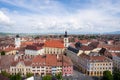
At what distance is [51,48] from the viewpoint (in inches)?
4764

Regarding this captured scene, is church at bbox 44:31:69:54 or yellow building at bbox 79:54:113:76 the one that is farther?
church at bbox 44:31:69:54

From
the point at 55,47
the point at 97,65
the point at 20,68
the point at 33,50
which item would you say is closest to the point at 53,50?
the point at 55,47

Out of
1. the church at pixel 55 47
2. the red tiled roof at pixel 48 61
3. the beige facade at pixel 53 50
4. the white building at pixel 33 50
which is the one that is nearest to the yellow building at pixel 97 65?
the red tiled roof at pixel 48 61

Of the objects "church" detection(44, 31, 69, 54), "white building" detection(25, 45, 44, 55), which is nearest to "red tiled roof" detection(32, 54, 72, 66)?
"white building" detection(25, 45, 44, 55)

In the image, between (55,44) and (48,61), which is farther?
(55,44)

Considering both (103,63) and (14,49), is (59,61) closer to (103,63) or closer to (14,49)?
(103,63)

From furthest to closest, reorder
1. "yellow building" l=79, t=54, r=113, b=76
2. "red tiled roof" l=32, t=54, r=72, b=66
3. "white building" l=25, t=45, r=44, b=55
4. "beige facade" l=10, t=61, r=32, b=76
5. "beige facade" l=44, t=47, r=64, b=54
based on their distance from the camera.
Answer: "beige facade" l=44, t=47, r=64, b=54 → "white building" l=25, t=45, r=44, b=55 → "yellow building" l=79, t=54, r=113, b=76 → "red tiled roof" l=32, t=54, r=72, b=66 → "beige facade" l=10, t=61, r=32, b=76

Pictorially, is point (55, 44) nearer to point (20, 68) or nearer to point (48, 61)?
point (48, 61)

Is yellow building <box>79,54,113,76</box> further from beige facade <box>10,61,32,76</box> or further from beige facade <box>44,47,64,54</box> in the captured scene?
beige facade <box>44,47,64,54</box>

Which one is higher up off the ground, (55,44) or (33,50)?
(55,44)

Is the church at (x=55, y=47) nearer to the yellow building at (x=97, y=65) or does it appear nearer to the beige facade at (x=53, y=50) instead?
the beige facade at (x=53, y=50)

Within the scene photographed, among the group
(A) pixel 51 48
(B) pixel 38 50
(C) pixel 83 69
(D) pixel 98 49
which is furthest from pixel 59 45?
(C) pixel 83 69

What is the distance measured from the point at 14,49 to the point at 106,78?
7176 cm

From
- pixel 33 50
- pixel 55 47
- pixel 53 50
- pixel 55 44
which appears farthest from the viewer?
pixel 55 44
